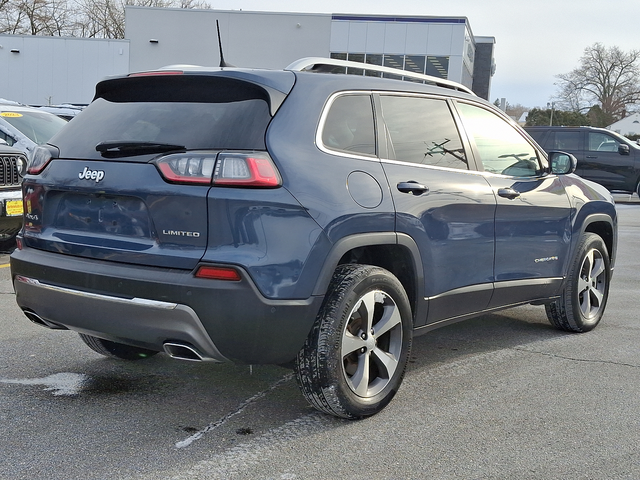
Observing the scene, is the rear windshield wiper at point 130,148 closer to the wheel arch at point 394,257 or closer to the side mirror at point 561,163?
the wheel arch at point 394,257

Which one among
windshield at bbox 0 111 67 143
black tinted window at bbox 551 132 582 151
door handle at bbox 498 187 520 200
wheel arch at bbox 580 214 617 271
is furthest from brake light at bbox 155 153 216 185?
black tinted window at bbox 551 132 582 151

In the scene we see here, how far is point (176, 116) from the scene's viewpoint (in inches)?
141

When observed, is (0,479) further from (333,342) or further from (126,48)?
(126,48)

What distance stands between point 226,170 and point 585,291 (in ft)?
11.6

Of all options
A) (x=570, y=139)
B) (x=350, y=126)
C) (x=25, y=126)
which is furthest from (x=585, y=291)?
(x=570, y=139)

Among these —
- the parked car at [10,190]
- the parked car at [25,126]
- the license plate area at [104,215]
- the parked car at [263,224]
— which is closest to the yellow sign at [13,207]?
the parked car at [10,190]

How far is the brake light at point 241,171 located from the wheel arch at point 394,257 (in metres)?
0.51

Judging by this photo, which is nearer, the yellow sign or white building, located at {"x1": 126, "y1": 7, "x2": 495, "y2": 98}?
the yellow sign

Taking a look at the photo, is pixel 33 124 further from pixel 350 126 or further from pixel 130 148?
pixel 350 126

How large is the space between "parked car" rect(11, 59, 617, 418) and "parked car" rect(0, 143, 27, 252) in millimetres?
3975

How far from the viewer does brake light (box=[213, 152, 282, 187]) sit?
131 inches

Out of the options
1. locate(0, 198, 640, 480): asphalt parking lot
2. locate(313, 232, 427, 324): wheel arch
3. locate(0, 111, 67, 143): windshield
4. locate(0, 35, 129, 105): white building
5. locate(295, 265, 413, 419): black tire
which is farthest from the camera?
locate(0, 35, 129, 105): white building

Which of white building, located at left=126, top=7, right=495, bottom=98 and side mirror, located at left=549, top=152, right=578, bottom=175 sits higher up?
white building, located at left=126, top=7, right=495, bottom=98

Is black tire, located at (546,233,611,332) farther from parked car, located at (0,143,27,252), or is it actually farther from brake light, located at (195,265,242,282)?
parked car, located at (0,143,27,252)
